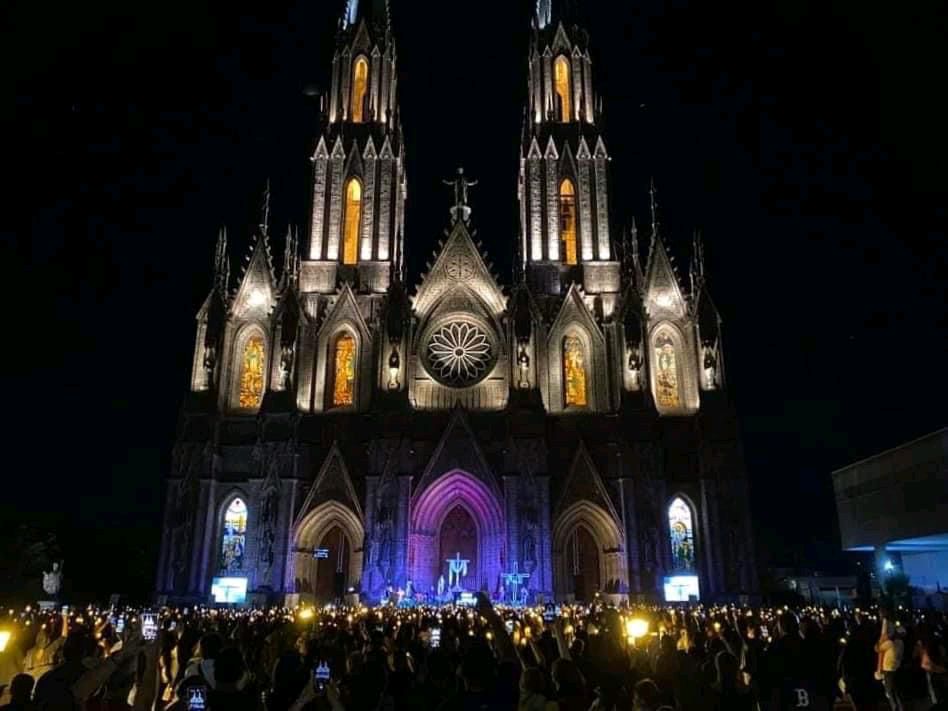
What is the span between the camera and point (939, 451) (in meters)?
38.5

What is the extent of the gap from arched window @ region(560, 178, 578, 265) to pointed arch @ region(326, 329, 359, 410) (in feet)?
44.6

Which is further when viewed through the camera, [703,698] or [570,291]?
[570,291]

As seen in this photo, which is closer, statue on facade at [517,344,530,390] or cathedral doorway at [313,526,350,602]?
cathedral doorway at [313,526,350,602]

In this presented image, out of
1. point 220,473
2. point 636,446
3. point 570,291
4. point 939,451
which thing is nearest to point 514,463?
point 636,446

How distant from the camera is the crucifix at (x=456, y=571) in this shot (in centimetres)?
3734

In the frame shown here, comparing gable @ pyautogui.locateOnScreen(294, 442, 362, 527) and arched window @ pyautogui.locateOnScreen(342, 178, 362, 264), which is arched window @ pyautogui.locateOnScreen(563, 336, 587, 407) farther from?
arched window @ pyautogui.locateOnScreen(342, 178, 362, 264)

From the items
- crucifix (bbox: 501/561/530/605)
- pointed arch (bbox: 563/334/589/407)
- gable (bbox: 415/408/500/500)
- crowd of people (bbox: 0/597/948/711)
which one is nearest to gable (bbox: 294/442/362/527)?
gable (bbox: 415/408/500/500)

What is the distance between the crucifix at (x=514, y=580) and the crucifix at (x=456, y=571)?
2.61 m

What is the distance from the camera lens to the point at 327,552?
127 feet

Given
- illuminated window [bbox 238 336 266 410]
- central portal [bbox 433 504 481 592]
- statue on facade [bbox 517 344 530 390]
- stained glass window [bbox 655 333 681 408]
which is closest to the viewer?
central portal [bbox 433 504 481 592]

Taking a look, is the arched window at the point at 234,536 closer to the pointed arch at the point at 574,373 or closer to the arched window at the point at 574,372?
the pointed arch at the point at 574,373

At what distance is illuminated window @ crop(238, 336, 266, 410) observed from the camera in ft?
138

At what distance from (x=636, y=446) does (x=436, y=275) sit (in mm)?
15239

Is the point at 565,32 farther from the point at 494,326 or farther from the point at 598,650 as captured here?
the point at 598,650
